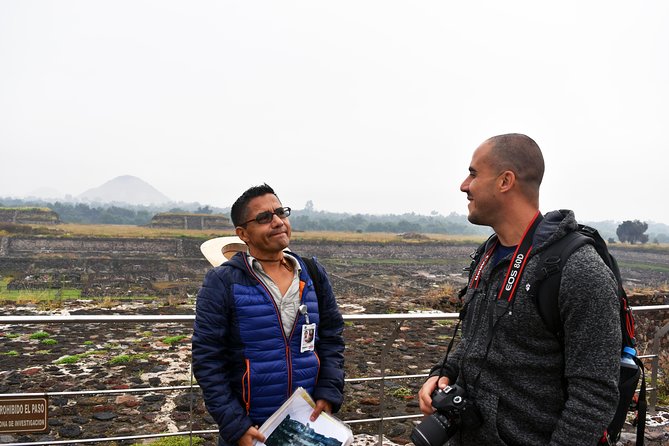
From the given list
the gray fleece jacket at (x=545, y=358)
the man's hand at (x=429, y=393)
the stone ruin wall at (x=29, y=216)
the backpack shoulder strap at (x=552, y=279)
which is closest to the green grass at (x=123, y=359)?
the man's hand at (x=429, y=393)

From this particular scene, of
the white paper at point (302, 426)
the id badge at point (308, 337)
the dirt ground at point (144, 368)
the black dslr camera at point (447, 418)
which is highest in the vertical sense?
the id badge at point (308, 337)

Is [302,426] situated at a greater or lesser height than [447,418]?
lesser

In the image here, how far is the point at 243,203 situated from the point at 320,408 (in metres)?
0.88

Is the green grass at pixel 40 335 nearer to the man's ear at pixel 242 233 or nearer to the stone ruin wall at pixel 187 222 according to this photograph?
the man's ear at pixel 242 233

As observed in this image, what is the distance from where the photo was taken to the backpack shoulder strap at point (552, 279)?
4.40ft

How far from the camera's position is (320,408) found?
1.94 meters

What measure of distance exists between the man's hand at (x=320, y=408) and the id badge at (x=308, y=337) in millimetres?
214

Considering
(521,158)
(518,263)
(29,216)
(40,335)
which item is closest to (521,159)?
(521,158)

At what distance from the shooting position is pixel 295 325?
1.89 meters

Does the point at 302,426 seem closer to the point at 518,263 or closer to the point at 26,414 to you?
the point at 518,263

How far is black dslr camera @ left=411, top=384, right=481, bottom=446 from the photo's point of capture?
1.52m

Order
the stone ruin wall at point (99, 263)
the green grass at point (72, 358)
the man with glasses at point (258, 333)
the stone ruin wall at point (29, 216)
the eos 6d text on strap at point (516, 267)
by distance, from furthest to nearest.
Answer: the stone ruin wall at point (29, 216)
the stone ruin wall at point (99, 263)
the green grass at point (72, 358)
the man with glasses at point (258, 333)
the eos 6d text on strap at point (516, 267)

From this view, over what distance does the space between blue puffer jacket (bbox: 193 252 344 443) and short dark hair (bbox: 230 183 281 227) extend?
0.52 feet

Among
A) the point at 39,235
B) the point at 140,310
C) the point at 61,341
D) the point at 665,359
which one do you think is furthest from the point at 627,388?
the point at 39,235
